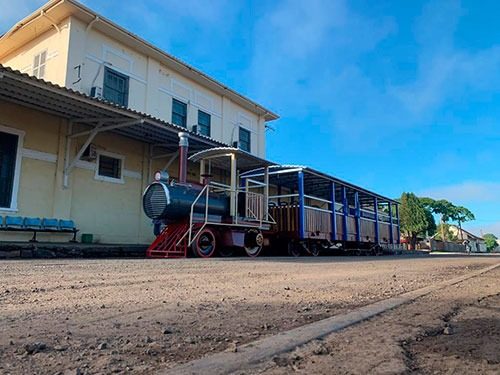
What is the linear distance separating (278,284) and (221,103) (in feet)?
52.5

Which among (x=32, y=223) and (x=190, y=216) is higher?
(x=190, y=216)

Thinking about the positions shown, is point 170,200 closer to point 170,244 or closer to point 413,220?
point 170,244

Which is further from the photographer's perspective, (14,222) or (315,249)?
(315,249)

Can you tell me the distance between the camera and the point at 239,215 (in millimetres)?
12992

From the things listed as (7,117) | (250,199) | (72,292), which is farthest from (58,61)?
(72,292)

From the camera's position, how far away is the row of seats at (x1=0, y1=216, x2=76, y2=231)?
36.4 ft

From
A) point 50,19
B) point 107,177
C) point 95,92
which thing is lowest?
point 107,177

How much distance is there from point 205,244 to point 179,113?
26.5 ft

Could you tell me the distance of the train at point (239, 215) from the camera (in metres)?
11.2

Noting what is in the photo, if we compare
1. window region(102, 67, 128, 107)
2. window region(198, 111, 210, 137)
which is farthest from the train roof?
window region(102, 67, 128, 107)

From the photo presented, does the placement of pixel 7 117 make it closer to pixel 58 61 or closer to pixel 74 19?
pixel 58 61

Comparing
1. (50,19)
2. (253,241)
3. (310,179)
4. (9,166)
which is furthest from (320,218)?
(50,19)

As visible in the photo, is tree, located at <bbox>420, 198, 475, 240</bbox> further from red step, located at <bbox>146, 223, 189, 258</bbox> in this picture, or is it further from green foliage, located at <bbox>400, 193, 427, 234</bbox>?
red step, located at <bbox>146, 223, 189, 258</bbox>

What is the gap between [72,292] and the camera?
4230 mm
